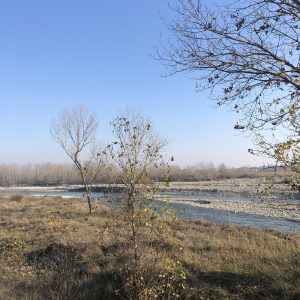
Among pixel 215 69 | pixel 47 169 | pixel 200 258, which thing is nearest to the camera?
pixel 215 69

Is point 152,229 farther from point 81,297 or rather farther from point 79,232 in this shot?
point 79,232

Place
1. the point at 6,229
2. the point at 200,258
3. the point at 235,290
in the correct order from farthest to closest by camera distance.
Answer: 1. the point at 6,229
2. the point at 200,258
3. the point at 235,290

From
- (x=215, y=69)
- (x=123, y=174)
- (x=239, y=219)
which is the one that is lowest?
(x=239, y=219)

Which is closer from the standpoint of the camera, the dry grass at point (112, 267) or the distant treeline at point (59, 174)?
the dry grass at point (112, 267)

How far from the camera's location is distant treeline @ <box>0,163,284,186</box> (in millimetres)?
97000

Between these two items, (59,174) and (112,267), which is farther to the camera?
(59,174)

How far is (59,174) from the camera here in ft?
439

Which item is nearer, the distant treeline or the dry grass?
the dry grass

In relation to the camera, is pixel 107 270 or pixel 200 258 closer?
pixel 107 270

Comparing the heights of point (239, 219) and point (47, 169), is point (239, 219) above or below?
below

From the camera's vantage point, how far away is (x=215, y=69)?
7633 millimetres

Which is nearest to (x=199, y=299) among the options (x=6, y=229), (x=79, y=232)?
(x=79, y=232)

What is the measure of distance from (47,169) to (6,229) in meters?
133

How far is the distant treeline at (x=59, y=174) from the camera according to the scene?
318ft
